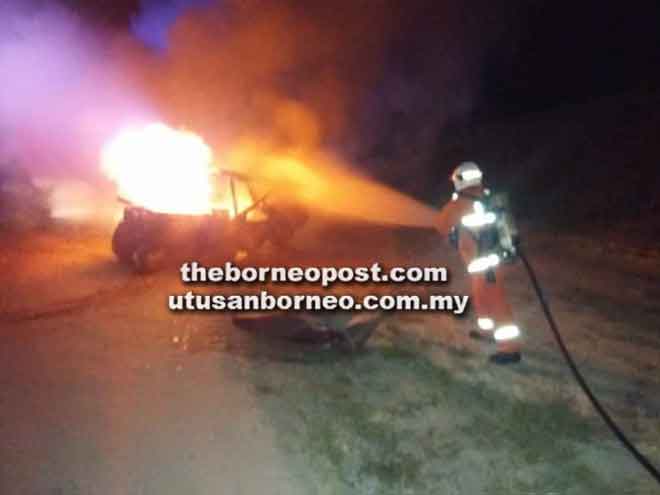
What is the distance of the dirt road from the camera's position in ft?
14.4

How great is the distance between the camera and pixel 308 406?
5.41m

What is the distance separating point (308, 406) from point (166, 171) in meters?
7.58

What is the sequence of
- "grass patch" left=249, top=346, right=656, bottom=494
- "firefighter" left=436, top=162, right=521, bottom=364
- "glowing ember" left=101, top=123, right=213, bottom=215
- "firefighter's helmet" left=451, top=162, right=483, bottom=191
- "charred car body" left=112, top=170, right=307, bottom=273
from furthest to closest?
"glowing ember" left=101, top=123, right=213, bottom=215, "charred car body" left=112, top=170, right=307, bottom=273, "firefighter's helmet" left=451, top=162, right=483, bottom=191, "firefighter" left=436, top=162, right=521, bottom=364, "grass patch" left=249, top=346, right=656, bottom=494

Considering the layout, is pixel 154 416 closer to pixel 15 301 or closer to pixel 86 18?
pixel 15 301

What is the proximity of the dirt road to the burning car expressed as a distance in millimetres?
2073

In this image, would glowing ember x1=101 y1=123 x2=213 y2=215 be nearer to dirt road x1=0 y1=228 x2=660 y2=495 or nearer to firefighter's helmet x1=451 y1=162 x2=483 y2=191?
dirt road x1=0 y1=228 x2=660 y2=495

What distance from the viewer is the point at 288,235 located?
11.9 m

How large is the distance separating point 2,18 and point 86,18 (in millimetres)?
4570

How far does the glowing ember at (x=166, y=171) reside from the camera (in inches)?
448

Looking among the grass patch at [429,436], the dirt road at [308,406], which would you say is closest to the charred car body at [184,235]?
the dirt road at [308,406]

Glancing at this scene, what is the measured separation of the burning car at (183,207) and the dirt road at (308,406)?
207 cm

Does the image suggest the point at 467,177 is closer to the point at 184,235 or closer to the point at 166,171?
the point at 184,235

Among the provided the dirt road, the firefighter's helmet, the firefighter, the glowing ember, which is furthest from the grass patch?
the glowing ember

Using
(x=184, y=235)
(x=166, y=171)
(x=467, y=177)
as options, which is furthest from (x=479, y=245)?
(x=166, y=171)
